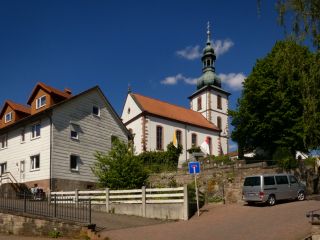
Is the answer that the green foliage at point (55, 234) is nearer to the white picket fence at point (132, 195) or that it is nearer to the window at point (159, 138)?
the white picket fence at point (132, 195)

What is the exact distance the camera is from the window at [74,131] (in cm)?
3734

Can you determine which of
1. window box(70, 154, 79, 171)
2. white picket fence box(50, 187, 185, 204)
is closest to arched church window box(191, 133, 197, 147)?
window box(70, 154, 79, 171)

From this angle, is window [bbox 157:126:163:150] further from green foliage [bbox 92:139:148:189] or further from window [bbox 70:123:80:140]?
green foliage [bbox 92:139:148:189]

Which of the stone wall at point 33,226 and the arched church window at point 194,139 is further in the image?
the arched church window at point 194,139

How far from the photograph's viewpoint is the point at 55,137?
3559 cm

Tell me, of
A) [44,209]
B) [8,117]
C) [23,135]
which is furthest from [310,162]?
[8,117]

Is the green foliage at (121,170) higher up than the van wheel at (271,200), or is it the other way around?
the green foliage at (121,170)

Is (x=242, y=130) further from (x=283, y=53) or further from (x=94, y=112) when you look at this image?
(x=283, y=53)

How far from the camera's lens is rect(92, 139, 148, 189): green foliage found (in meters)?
27.5

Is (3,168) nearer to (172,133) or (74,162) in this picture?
(74,162)

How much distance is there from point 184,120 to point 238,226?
3992cm

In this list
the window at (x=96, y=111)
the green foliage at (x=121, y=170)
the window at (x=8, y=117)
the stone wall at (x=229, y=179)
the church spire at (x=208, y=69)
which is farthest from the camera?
the church spire at (x=208, y=69)

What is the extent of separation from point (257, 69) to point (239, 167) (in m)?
15.7

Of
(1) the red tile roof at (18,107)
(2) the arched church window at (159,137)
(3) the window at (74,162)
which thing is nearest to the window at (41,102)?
(1) the red tile roof at (18,107)
